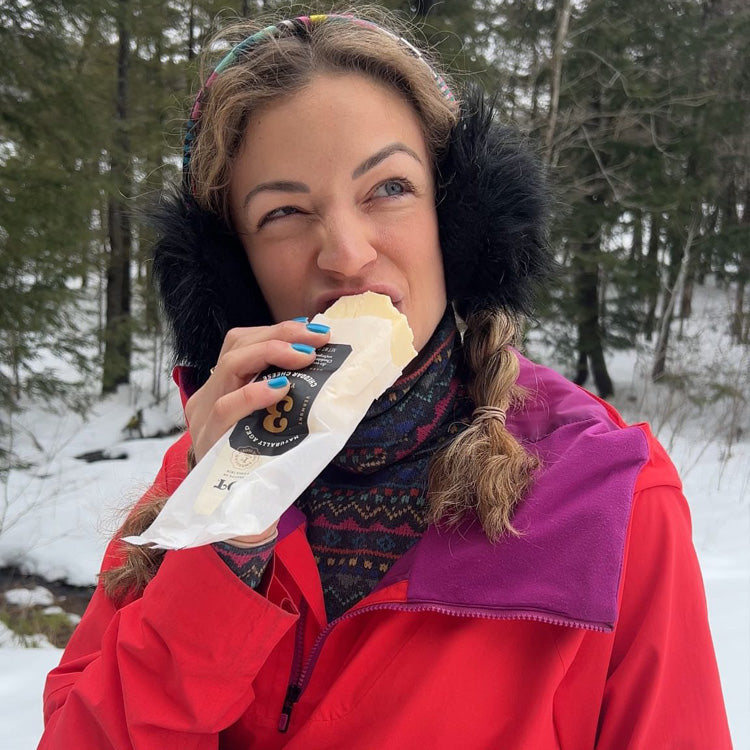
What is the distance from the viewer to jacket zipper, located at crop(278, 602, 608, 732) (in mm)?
1131

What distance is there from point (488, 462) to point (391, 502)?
285 millimetres

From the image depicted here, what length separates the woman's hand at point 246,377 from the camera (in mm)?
1113

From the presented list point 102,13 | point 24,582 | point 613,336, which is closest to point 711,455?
point 613,336

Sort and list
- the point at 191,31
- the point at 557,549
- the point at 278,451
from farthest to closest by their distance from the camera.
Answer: the point at 191,31 → the point at 557,549 → the point at 278,451

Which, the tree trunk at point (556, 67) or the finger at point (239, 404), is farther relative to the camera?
the tree trunk at point (556, 67)

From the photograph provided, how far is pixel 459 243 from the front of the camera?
1.65 metres

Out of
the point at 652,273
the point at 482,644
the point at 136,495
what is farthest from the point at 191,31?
the point at 482,644

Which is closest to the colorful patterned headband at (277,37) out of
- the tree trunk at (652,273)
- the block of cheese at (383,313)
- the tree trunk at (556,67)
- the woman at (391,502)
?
the woman at (391,502)

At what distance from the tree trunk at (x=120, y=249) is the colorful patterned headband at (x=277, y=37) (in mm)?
6971

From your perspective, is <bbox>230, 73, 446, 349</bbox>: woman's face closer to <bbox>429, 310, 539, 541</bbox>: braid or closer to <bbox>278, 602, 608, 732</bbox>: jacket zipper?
<bbox>429, 310, 539, 541</bbox>: braid

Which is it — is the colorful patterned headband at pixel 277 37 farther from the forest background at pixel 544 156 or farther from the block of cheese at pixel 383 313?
the forest background at pixel 544 156

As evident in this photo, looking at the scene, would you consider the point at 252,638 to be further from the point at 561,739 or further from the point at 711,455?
the point at 711,455

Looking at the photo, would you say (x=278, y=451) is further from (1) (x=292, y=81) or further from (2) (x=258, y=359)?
(1) (x=292, y=81)

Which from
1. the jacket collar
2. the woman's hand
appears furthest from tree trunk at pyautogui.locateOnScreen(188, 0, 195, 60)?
the jacket collar
